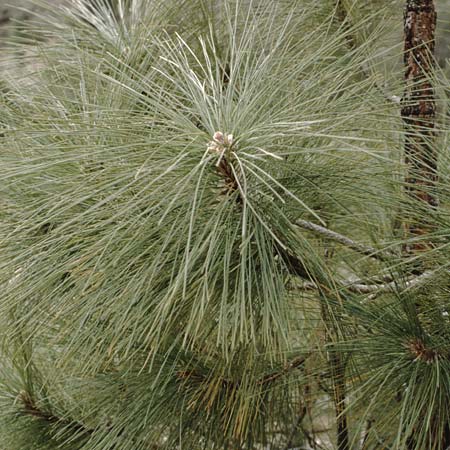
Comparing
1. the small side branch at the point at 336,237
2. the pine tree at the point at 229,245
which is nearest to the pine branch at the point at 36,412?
the pine tree at the point at 229,245

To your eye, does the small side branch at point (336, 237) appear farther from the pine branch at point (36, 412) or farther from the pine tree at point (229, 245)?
the pine branch at point (36, 412)

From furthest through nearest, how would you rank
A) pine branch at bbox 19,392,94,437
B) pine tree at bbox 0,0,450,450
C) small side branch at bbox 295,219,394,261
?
1. pine branch at bbox 19,392,94,437
2. small side branch at bbox 295,219,394,261
3. pine tree at bbox 0,0,450,450

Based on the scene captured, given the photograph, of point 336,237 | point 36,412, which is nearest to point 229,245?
point 336,237

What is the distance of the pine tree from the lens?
1.83 feet

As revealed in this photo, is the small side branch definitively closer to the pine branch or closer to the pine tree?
the pine tree

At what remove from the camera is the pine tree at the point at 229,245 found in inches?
21.9

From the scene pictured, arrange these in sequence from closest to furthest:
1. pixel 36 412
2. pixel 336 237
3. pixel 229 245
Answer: pixel 229 245, pixel 336 237, pixel 36 412

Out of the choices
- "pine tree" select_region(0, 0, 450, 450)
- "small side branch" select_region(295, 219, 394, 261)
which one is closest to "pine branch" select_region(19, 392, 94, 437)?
"pine tree" select_region(0, 0, 450, 450)

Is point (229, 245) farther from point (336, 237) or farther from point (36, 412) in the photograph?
point (36, 412)

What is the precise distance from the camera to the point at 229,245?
1.85 feet

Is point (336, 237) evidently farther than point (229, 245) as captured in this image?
Yes

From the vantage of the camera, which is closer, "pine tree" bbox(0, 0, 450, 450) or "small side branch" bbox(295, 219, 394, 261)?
"pine tree" bbox(0, 0, 450, 450)

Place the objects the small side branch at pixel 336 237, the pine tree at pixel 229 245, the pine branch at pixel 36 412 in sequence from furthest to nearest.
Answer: the pine branch at pixel 36 412
the small side branch at pixel 336 237
the pine tree at pixel 229 245

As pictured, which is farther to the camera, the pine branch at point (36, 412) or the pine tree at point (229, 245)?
the pine branch at point (36, 412)
